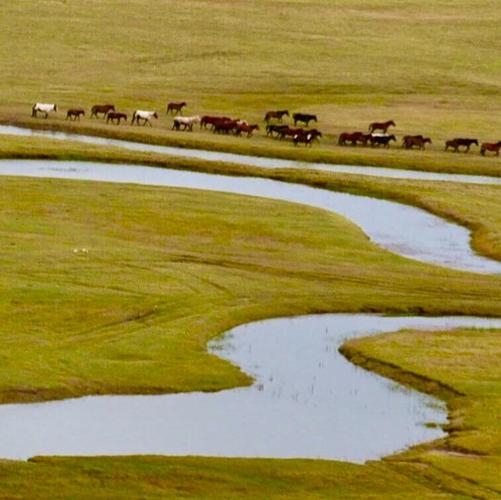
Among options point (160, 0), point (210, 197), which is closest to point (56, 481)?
point (210, 197)

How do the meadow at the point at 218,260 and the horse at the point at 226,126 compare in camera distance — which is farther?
the horse at the point at 226,126

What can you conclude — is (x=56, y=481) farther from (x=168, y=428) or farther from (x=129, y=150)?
(x=129, y=150)

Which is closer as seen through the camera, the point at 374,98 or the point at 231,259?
the point at 231,259

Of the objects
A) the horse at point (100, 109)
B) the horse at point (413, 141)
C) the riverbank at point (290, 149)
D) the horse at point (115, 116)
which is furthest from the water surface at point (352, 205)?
the horse at point (100, 109)

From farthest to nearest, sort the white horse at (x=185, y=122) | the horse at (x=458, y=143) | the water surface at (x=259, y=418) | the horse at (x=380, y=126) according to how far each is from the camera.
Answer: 1. the horse at (x=380, y=126)
2. the white horse at (x=185, y=122)
3. the horse at (x=458, y=143)
4. the water surface at (x=259, y=418)

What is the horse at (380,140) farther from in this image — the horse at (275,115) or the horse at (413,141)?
the horse at (275,115)
